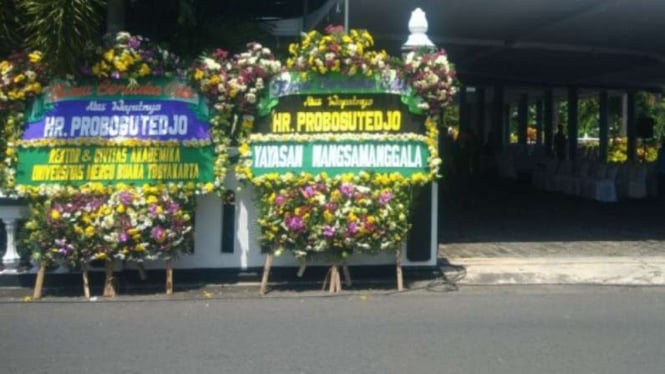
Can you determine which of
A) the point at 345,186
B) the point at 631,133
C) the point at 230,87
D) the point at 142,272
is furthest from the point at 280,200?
the point at 631,133

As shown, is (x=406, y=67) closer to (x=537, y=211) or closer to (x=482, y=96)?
(x=537, y=211)

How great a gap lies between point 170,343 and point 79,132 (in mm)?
3432

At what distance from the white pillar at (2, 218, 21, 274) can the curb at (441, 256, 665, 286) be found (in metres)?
5.07

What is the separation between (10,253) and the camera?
10.3 m

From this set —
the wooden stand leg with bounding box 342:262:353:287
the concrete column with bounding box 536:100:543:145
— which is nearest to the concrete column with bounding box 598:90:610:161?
the concrete column with bounding box 536:100:543:145

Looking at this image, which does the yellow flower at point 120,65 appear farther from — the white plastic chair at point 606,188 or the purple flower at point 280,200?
the white plastic chair at point 606,188

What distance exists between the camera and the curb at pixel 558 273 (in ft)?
35.3

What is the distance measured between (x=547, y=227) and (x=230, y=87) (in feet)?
23.6

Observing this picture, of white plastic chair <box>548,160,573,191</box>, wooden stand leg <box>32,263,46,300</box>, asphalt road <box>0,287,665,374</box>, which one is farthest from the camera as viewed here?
white plastic chair <box>548,160,573,191</box>

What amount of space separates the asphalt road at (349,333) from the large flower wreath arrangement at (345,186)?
653 mm

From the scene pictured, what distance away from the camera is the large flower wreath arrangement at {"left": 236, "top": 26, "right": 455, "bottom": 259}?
991 centimetres

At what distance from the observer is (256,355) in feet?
23.7

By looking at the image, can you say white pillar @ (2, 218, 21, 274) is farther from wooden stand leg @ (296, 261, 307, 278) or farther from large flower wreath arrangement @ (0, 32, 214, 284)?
wooden stand leg @ (296, 261, 307, 278)

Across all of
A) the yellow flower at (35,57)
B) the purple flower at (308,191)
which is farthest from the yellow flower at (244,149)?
the yellow flower at (35,57)
